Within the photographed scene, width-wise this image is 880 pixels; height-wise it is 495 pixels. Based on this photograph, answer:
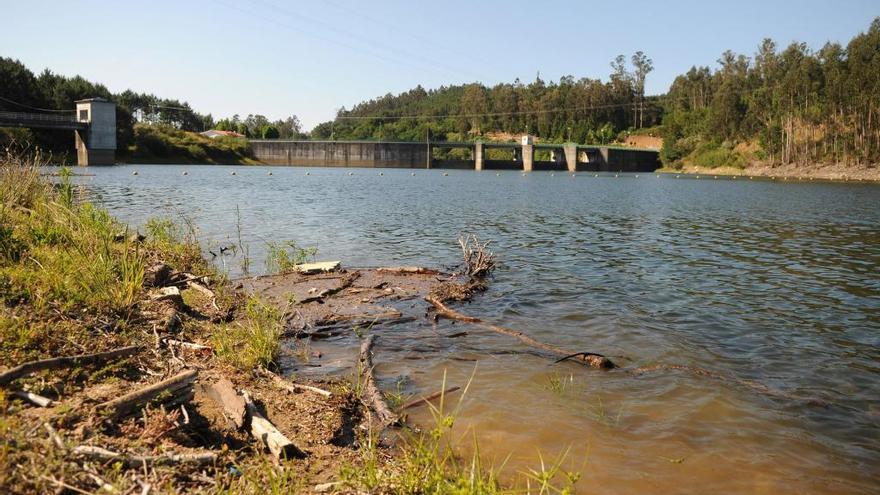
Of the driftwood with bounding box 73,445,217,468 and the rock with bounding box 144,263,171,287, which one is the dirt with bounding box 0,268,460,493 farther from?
the rock with bounding box 144,263,171,287

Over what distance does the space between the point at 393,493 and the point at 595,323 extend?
320 inches

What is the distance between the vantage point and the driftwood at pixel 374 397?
686 cm

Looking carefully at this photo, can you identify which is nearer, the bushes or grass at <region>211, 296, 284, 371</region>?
grass at <region>211, 296, 284, 371</region>

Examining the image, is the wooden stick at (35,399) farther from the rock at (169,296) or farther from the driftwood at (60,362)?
the rock at (169,296)

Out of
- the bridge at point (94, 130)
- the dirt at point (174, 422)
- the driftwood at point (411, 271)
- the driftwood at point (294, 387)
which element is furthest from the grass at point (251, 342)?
the bridge at point (94, 130)

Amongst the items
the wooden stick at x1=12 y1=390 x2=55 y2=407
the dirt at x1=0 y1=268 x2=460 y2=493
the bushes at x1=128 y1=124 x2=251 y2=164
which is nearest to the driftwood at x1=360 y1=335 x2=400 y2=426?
the dirt at x1=0 y1=268 x2=460 y2=493

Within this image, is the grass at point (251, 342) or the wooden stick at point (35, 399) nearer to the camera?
the wooden stick at point (35, 399)

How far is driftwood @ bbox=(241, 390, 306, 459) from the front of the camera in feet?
16.9

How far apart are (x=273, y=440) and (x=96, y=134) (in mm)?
103488

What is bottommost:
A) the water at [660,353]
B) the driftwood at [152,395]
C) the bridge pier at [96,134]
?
the water at [660,353]

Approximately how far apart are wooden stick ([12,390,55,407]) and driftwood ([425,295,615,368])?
273 inches

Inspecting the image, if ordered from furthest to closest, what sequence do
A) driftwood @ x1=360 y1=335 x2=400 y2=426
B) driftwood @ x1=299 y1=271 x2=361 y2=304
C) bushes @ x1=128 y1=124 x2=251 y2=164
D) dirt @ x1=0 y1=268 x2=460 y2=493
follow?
bushes @ x1=128 y1=124 x2=251 y2=164 → driftwood @ x1=299 y1=271 x2=361 y2=304 → driftwood @ x1=360 y1=335 x2=400 y2=426 → dirt @ x1=0 y1=268 x2=460 y2=493

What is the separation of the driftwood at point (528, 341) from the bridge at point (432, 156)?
132 metres

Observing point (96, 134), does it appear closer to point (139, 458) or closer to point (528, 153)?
point (528, 153)
